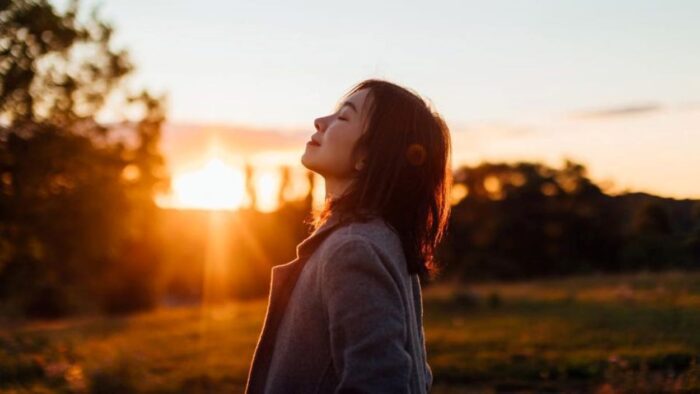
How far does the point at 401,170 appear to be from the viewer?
2.37m

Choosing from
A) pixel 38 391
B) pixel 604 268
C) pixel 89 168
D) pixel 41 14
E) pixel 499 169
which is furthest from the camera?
pixel 499 169

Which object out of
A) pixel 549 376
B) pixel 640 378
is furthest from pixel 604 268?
pixel 640 378

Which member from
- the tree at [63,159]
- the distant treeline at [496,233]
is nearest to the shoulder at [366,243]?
the tree at [63,159]

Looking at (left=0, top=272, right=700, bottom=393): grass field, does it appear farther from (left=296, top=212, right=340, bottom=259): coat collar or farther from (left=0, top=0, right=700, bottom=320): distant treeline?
(left=296, top=212, right=340, bottom=259): coat collar

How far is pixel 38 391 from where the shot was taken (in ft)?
31.3

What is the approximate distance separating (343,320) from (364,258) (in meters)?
0.15

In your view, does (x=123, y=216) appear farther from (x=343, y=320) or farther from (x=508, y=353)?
(x=343, y=320)

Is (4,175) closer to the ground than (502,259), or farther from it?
farther from it

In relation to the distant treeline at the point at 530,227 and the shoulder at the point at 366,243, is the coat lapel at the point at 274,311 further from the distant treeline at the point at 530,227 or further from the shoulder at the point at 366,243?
the distant treeline at the point at 530,227

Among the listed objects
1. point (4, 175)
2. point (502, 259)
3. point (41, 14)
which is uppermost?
point (41, 14)

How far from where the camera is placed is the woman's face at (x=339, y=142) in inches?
93.7

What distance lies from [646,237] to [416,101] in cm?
1022

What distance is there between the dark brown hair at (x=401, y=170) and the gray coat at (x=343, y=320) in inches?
2.1

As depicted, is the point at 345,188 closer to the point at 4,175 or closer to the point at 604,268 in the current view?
the point at 4,175
